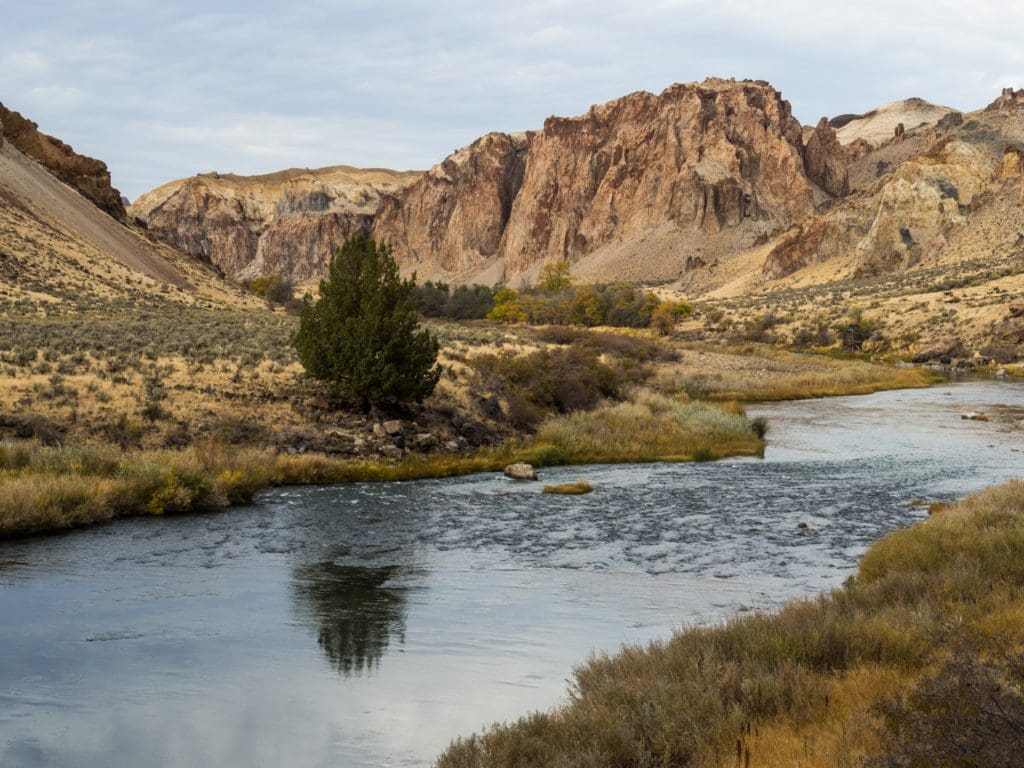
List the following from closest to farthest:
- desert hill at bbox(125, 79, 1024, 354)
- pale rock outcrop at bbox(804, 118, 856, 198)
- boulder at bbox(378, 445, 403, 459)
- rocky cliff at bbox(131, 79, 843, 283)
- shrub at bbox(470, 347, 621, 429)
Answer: boulder at bbox(378, 445, 403, 459)
shrub at bbox(470, 347, 621, 429)
desert hill at bbox(125, 79, 1024, 354)
rocky cliff at bbox(131, 79, 843, 283)
pale rock outcrop at bbox(804, 118, 856, 198)

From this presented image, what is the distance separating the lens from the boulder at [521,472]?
24516 millimetres

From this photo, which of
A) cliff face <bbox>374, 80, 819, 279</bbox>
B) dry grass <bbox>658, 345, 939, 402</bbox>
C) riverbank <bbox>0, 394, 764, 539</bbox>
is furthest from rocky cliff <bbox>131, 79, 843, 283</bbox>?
riverbank <bbox>0, 394, 764, 539</bbox>

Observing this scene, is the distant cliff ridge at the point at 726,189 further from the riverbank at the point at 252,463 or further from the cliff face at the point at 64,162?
the riverbank at the point at 252,463

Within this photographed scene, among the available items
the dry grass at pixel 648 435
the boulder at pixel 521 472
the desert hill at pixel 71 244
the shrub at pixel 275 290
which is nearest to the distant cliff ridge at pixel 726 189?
the shrub at pixel 275 290

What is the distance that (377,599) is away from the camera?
13.1 meters

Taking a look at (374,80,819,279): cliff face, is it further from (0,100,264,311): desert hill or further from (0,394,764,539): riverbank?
(0,394,764,539): riverbank

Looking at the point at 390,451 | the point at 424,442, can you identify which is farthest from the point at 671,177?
the point at 390,451

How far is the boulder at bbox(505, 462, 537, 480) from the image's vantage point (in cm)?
2452

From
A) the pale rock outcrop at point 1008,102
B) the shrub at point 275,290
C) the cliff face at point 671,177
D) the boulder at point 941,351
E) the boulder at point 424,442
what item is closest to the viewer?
the boulder at point 424,442

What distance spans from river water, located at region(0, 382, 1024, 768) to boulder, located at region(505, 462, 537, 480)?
69 centimetres

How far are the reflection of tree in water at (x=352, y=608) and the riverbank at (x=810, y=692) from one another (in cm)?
303

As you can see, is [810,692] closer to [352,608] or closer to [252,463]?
[352,608]

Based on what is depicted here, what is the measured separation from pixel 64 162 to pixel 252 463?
3390 inches

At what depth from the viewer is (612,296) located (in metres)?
104
